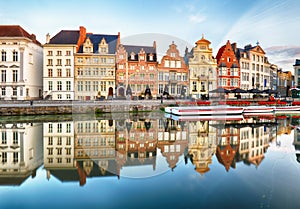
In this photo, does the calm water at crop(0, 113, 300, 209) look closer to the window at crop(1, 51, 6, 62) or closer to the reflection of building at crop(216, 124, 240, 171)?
the reflection of building at crop(216, 124, 240, 171)

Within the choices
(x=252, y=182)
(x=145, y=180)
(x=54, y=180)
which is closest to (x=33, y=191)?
(x=54, y=180)

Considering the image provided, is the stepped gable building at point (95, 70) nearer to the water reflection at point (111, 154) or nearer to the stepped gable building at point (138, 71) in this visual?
the stepped gable building at point (138, 71)

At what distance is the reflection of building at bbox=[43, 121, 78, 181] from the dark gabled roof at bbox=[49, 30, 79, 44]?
93.9 ft

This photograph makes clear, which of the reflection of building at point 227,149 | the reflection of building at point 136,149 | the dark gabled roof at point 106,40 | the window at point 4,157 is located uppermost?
the dark gabled roof at point 106,40

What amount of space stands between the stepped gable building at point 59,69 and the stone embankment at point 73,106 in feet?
30.5

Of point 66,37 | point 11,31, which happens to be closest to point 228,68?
point 66,37

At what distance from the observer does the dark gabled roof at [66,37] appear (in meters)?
41.5

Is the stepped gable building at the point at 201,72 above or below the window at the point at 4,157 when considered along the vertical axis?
above

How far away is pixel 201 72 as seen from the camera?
45.5 meters

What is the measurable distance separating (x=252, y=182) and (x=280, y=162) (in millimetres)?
3373

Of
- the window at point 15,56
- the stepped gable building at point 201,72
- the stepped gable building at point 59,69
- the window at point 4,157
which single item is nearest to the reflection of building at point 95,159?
the window at point 4,157

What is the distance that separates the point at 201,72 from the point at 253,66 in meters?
15.8

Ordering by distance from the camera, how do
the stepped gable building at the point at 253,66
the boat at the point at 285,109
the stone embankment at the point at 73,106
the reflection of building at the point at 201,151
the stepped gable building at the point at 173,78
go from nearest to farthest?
the reflection of building at the point at 201,151, the stone embankment at the point at 73,106, the boat at the point at 285,109, the stepped gable building at the point at 173,78, the stepped gable building at the point at 253,66

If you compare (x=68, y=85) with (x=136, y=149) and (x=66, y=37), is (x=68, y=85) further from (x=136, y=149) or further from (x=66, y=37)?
(x=136, y=149)
